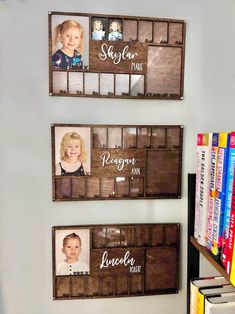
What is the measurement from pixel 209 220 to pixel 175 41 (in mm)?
865

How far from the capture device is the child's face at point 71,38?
1280 mm

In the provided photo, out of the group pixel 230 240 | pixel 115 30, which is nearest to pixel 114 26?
pixel 115 30

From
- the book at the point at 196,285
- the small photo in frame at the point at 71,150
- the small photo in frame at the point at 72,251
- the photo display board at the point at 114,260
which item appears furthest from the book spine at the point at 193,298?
the small photo in frame at the point at 71,150

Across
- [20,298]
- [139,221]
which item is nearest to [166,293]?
[139,221]

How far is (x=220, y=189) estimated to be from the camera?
0.83m

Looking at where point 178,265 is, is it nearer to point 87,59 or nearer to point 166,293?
point 166,293

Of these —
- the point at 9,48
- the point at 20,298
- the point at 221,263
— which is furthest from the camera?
the point at 20,298

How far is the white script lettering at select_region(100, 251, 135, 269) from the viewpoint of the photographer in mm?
1389

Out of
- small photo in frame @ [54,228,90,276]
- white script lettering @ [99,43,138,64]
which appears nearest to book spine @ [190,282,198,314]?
small photo in frame @ [54,228,90,276]

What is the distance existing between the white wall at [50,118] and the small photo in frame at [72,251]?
47 mm

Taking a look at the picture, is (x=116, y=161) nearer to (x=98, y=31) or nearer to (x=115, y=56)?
(x=115, y=56)

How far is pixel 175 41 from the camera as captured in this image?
134cm

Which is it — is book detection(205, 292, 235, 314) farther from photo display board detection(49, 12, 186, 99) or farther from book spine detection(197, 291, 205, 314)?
photo display board detection(49, 12, 186, 99)

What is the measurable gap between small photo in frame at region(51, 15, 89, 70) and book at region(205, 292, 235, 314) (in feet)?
3.46
